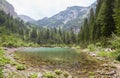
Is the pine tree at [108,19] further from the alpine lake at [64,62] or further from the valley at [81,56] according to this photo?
the alpine lake at [64,62]

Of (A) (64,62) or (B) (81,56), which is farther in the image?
(B) (81,56)

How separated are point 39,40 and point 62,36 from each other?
17932mm

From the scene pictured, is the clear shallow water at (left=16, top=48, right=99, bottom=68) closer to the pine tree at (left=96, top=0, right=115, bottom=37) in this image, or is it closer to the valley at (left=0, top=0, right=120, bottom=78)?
the valley at (left=0, top=0, right=120, bottom=78)

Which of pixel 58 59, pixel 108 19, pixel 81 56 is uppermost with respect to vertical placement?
pixel 108 19

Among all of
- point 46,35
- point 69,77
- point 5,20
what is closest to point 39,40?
point 46,35

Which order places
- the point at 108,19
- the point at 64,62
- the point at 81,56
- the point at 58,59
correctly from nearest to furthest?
the point at 64,62
the point at 58,59
the point at 81,56
the point at 108,19

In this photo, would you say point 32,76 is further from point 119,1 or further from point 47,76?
point 119,1

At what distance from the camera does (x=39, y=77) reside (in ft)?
62.2

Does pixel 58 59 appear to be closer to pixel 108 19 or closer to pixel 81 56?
pixel 81 56

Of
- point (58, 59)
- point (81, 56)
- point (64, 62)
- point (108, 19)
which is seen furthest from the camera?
point (108, 19)

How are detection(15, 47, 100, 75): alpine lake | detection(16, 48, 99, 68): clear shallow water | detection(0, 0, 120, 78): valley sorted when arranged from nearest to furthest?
detection(0, 0, 120, 78): valley
detection(15, 47, 100, 75): alpine lake
detection(16, 48, 99, 68): clear shallow water

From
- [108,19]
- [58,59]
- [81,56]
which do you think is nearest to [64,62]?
[58,59]

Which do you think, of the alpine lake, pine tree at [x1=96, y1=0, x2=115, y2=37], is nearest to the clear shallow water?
the alpine lake

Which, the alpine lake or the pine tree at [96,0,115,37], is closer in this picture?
the alpine lake
